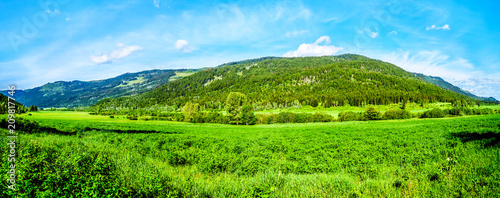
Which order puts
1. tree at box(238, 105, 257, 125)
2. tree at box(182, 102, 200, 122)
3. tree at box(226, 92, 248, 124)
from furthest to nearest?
1. tree at box(182, 102, 200, 122)
2. tree at box(226, 92, 248, 124)
3. tree at box(238, 105, 257, 125)

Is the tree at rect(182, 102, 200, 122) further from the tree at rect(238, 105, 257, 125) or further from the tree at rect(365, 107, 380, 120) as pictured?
the tree at rect(365, 107, 380, 120)

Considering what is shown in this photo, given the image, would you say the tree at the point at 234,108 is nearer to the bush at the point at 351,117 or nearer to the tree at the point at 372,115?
the bush at the point at 351,117

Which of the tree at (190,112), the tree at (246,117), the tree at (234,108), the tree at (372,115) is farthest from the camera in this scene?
the tree at (372,115)

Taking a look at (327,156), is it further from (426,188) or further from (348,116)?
(348,116)

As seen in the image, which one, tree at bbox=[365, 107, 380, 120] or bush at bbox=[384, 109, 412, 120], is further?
tree at bbox=[365, 107, 380, 120]

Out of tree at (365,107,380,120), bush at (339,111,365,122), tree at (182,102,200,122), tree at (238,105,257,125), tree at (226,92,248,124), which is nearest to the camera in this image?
tree at (238,105,257,125)

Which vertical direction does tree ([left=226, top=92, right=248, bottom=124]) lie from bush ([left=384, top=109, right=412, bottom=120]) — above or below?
above

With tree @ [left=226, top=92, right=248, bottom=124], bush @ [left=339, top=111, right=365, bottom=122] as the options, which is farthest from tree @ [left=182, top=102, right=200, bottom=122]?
bush @ [left=339, top=111, right=365, bottom=122]

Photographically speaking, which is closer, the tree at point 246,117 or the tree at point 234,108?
A: the tree at point 246,117

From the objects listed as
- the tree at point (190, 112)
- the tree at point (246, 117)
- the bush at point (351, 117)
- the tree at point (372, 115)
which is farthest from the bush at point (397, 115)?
the tree at point (190, 112)

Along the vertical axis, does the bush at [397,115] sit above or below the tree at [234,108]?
below

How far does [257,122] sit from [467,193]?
82503mm

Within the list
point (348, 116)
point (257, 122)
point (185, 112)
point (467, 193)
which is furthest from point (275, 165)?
point (348, 116)

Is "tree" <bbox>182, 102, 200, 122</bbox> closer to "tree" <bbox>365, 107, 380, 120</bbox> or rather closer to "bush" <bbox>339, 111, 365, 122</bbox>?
"bush" <bbox>339, 111, 365, 122</bbox>
